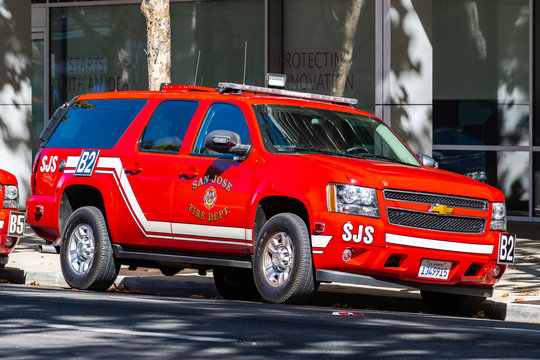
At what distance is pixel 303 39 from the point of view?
21797 millimetres

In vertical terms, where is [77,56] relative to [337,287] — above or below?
above

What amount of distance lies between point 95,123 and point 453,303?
4133mm

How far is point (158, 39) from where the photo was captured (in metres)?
15.7

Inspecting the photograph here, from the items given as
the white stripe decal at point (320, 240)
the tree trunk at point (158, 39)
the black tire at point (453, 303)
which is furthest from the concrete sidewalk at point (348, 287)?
the tree trunk at point (158, 39)

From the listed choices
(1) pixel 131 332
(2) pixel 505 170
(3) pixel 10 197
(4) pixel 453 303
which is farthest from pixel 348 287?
(2) pixel 505 170

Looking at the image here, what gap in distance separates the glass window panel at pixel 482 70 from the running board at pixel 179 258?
Result: 10.3m

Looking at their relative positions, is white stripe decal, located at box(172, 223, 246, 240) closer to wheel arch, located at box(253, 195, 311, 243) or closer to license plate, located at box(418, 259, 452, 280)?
wheel arch, located at box(253, 195, 311, 243)

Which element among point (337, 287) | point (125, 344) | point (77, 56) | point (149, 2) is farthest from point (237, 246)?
point (77, 56)

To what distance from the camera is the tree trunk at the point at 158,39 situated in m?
15.7

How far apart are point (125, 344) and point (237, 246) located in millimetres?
3260

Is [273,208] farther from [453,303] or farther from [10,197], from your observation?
[10,197]

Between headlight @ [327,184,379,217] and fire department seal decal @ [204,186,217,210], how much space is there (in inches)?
55.5

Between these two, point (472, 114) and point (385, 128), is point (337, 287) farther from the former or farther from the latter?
point (472, 114)

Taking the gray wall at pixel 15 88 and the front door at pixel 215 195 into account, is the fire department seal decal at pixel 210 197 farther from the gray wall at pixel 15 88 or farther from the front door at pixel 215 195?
the gray wall at pixel 15 88
